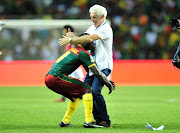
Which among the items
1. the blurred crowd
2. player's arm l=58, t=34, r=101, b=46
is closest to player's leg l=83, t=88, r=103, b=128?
player's arm l=58, t=34, r=101, b=46

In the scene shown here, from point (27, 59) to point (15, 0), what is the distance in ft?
18.3

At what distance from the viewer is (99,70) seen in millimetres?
7098

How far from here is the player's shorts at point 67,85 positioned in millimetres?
7133

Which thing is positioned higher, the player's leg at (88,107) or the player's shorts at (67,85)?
the player's shorts at (67,85)

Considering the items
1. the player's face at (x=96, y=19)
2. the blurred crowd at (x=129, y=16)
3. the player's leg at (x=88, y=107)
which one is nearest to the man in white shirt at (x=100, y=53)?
the player's face at (x=96, y=19)

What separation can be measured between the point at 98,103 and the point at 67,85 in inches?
25.9

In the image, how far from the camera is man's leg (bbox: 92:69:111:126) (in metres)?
7.30

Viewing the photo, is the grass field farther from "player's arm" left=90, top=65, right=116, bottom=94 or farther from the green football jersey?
the green football jersey

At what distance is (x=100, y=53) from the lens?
24.6 ft

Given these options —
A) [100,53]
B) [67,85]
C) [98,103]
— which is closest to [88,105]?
[98,103]

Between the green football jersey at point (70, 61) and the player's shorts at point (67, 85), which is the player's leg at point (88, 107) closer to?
the player's shorts at point (67, 85)

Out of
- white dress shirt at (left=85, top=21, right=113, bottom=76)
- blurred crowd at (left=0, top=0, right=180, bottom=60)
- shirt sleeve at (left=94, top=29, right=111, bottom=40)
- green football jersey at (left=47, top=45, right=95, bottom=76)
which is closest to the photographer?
green football jersey at (left=47, top=45, right=95, bottom=76)

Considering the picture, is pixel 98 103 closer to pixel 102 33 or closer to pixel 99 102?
pixel 99 102

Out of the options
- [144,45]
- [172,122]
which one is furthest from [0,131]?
[144,45]
